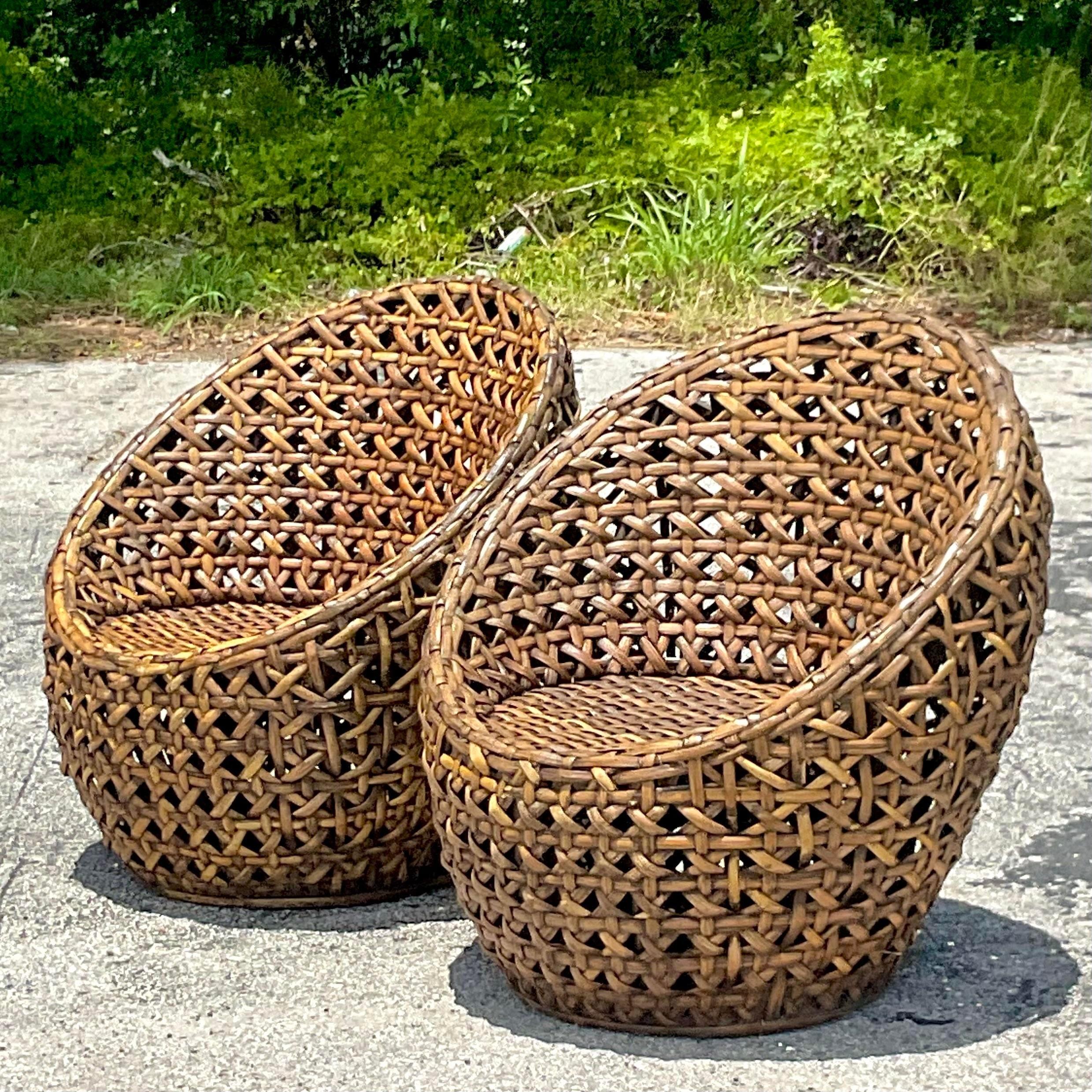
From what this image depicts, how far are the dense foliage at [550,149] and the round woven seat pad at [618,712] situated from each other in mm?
5598

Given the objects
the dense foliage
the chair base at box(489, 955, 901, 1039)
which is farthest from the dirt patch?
the chair base at box(489, 955, 901, 1039)

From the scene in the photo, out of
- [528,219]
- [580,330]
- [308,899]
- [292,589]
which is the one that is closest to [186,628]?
[292,589]

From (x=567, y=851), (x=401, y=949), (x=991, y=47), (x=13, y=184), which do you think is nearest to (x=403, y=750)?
(x=401, y=949)

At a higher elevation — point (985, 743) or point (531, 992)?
point (985, 743)

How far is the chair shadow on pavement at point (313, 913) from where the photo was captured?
3.38 metres

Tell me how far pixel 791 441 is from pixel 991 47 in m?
9.17

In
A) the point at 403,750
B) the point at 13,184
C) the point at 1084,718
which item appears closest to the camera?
the point at 403,750

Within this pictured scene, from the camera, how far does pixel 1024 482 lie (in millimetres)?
2836

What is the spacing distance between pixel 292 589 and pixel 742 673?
3.24 ft

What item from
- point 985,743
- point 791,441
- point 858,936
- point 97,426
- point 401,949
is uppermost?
point 791,441

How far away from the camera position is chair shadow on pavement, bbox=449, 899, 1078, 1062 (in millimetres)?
2875

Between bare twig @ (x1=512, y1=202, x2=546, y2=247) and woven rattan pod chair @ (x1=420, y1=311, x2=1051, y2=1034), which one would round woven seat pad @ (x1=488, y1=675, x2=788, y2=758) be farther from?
bare twig @ (x1=512, y1=202, x2=546, y2=247)

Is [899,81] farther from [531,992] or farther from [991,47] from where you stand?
[531,992]

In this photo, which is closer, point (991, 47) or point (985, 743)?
point (985, 743)
